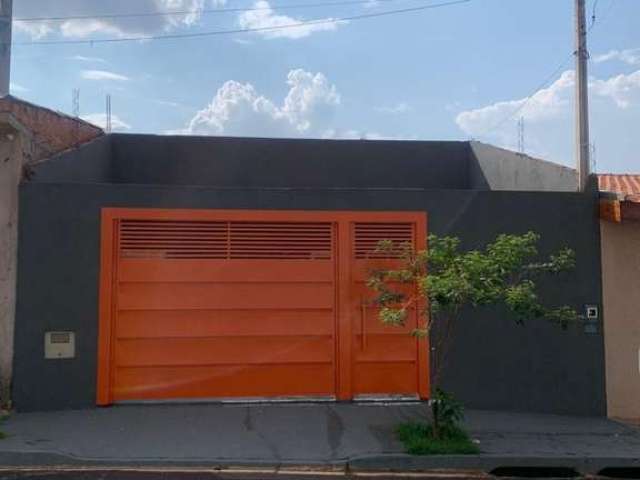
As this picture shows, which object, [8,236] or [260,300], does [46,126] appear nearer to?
[8,236]

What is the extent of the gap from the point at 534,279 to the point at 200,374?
15.4ft

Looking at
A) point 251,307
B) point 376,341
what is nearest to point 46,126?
point 251,307

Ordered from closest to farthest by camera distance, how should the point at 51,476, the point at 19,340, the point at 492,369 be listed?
the point at 51,476, the point at 19,340, the point at 492,369

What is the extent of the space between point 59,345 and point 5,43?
9.64m

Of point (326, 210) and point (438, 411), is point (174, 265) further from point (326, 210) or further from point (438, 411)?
point (438, 411)

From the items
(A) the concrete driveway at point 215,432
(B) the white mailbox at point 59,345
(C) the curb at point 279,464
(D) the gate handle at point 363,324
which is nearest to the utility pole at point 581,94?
(D) the gate handle at point 363,324

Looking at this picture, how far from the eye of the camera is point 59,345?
9.08 metres

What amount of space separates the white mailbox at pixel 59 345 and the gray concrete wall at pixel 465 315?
0.07 meters

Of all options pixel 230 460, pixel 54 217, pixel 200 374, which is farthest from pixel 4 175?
pixel 230 460

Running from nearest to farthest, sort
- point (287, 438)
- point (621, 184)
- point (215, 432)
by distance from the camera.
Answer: point (287, 438), point (215, 432), point (621, 184)

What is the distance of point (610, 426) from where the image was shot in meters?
9.14

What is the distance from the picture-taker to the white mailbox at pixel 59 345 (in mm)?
9062

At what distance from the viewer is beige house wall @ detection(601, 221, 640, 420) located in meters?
9.78

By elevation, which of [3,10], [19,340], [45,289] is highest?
[3,10]
